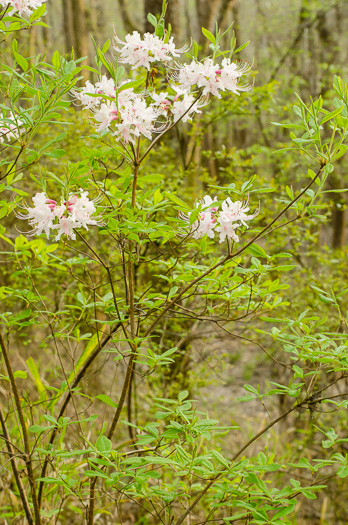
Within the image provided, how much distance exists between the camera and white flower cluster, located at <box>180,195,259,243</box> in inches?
54.5

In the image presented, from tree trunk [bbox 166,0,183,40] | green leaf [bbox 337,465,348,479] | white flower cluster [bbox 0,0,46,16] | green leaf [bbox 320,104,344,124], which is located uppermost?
tree trunk [bbox 166,0,183,40]

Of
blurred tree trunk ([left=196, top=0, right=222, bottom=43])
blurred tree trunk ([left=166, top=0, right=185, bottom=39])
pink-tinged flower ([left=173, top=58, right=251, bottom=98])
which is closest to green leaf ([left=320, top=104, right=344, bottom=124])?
pink-tinged flower ([left=173, top=58, right=251, bottom=98])

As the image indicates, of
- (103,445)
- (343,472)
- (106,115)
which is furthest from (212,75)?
(343,472)

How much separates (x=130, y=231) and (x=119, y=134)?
29cm

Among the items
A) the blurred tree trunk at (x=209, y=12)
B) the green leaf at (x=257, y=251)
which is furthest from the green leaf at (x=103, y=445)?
the blurred tree trunk at (x=209, y=12)

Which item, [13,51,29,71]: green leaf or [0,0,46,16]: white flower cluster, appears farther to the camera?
[0,0,46,16]: white flower cluster

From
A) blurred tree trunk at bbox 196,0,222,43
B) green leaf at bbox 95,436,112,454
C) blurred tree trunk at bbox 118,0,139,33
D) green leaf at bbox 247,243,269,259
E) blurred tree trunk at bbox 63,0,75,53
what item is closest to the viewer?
green leaf at bbox 95,436,112,454

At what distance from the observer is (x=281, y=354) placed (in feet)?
16.0

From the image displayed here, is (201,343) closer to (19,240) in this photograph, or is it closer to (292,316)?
(292,316)

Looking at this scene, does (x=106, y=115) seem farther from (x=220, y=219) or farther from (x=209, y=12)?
(x=209, y=12)

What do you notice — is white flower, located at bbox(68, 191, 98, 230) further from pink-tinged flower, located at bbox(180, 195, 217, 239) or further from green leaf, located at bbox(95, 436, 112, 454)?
green leaf, located at bbox(95, 436, 112, 454)

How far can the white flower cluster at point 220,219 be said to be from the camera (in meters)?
1.38

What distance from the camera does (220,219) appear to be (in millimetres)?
1386

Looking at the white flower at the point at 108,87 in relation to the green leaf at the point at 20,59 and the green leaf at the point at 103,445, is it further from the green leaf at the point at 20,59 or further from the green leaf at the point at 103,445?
the green leaf at the point at 103,445
